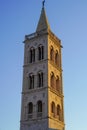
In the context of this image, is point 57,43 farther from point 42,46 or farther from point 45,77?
point 45,77

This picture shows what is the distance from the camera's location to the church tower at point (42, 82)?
4900 centimetres

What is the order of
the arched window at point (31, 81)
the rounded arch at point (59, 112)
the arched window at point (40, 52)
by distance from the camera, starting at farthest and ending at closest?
the arched window at point (40, 52) → the arched window at point (31, 81) → the rounded arch at point (59, 112)

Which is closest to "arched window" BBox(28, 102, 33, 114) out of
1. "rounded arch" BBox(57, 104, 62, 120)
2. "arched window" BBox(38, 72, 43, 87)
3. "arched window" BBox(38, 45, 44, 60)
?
"arched window" BBox(38, 72, 43, 87)

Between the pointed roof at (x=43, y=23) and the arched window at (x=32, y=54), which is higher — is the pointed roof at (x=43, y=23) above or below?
above

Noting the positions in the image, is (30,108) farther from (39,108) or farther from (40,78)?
(40,78)

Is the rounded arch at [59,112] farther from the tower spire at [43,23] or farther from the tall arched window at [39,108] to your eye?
the tower spire at [43,23]

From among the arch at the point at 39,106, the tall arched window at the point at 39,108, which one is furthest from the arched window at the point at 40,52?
the tall arched window at the point at 39,108

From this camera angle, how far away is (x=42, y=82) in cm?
5153

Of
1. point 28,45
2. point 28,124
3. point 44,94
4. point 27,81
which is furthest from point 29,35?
point 28,124

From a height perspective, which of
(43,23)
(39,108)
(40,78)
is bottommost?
(39,108)

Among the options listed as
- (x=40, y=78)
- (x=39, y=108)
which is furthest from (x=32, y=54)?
(x=39, y=108)

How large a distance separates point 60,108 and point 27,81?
693 centimetres

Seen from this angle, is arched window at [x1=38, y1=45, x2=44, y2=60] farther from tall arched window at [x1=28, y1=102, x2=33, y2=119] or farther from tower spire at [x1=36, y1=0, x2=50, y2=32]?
tall arched window at [x1=28, y1=102, x2=33, y2=119]

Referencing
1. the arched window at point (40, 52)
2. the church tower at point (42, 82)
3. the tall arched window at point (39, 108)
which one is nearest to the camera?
the church tower at point (42, 82)
